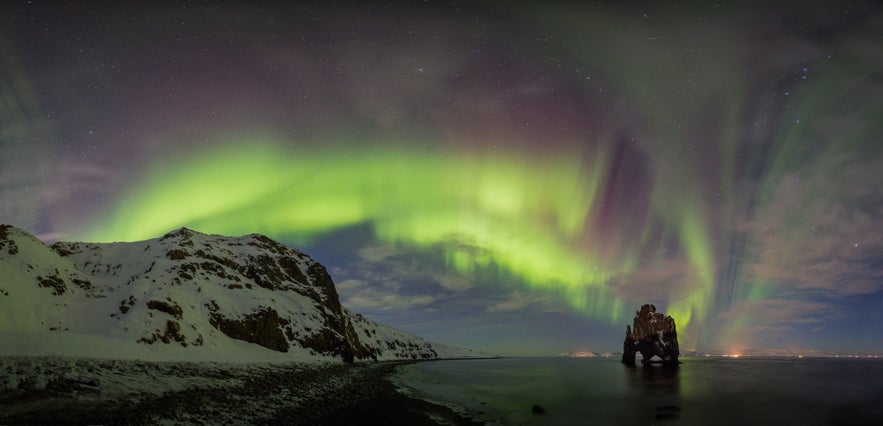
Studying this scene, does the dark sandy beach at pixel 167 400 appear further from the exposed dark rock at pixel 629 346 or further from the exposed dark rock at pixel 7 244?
the exposed dark rock at pixel 629 346

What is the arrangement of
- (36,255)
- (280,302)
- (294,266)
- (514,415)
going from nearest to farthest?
1. (514,415)
2. (36,255)
3. (280,302)
4. (294,266)

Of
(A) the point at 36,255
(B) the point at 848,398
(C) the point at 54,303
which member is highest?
(A) the point at 36,255

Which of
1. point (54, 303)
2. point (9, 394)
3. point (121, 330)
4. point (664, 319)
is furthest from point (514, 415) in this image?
point (664, 319)

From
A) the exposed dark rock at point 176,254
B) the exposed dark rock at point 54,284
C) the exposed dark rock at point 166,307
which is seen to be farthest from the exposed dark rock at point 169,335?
the exposed dark rock at point 176,254

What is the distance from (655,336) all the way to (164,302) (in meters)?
126

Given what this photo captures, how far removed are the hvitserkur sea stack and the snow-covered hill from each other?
91770 mm

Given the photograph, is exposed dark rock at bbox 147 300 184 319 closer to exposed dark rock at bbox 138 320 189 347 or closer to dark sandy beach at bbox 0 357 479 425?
exposed dark rock at bbox 138 320 189 347

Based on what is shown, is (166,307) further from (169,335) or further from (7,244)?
(7,244)

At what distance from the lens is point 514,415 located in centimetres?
2878

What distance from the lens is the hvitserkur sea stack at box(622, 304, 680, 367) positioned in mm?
119125

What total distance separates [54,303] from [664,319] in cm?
14004

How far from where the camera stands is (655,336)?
121188 millimetres

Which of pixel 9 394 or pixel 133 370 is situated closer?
pixel 9 394

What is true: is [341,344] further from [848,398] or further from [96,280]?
[848,398]
